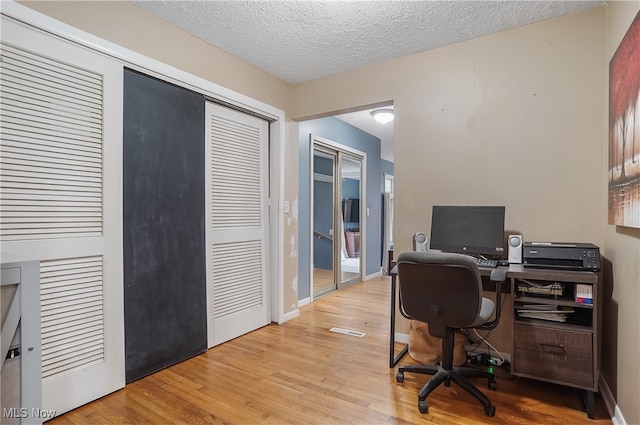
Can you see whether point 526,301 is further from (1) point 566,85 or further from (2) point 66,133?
(2) point 66,133

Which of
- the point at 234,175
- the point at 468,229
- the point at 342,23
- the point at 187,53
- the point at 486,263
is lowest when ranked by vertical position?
the point at 486,263

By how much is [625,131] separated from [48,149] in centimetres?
311

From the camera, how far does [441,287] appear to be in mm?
1818

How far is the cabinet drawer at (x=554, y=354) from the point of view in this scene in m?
1.83

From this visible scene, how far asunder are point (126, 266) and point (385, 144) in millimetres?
5205

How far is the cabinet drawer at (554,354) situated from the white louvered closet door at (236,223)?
2.24 meters

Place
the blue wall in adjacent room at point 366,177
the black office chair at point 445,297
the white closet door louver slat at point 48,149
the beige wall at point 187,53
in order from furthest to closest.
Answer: the blue wall in adjacent room at point 366,177 < the beige wall at point 187,53 < the black office chair at point 445,297 < the white closet door louver slat at point 48,149

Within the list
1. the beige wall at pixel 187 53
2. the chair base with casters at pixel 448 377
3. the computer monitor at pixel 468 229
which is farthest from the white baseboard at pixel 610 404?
the beige wall at pixel 187 53

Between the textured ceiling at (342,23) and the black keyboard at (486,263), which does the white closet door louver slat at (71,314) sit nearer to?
the textured ceiling at (342,23)

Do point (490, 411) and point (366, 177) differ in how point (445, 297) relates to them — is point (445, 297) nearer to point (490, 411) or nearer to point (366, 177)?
point (490, 411)

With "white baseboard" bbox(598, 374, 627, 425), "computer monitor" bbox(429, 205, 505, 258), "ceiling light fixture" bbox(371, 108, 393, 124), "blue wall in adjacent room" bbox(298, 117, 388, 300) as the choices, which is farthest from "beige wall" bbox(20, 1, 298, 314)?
"white baseboard" bbox(598, 374, 627, 425)

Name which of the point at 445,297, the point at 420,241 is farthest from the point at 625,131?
the point at 420,241

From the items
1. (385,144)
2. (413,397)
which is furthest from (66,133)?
(385,144)

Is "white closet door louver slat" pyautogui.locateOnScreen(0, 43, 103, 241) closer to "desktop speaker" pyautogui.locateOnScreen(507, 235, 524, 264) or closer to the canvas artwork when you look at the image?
"desktop speaker" pyautogui.locateOnScreen(507, 235, 524, 264)
